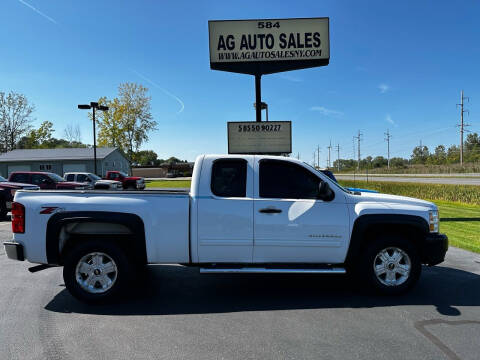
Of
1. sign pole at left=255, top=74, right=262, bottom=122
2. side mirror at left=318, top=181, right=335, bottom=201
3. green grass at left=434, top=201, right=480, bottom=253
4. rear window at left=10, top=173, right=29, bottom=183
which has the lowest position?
green grass at left=434, top=201, right=480, bottom=253

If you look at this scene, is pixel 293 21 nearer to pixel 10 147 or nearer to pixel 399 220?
pixel 399 220

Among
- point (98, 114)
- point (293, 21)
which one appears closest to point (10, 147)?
point (98, 114)

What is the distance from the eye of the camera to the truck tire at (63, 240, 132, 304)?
401 centimetres

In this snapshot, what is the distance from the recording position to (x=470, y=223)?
958 cm

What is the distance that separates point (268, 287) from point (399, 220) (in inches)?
83.9

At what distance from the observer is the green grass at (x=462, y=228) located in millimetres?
7227

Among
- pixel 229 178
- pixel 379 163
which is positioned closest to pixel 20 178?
pixel 229 178

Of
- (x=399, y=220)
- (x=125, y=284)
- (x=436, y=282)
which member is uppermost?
(x=399, y=220)

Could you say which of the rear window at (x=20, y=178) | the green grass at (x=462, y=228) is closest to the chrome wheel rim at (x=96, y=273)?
the green grass at (x=462, y=228)

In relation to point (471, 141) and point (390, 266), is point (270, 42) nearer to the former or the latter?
point (390, 266)

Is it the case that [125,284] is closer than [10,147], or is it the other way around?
[125,284]

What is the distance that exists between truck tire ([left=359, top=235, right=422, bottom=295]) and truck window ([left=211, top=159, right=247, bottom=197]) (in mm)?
1981

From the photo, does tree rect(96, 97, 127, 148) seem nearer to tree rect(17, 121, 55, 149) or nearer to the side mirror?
tree rect(17, 121, 55, 149)

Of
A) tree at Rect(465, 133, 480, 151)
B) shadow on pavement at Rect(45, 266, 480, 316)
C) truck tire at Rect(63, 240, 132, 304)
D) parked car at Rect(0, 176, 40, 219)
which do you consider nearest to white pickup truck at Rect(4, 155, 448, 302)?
truck tire at Rect(63, 240, 132, 304)
